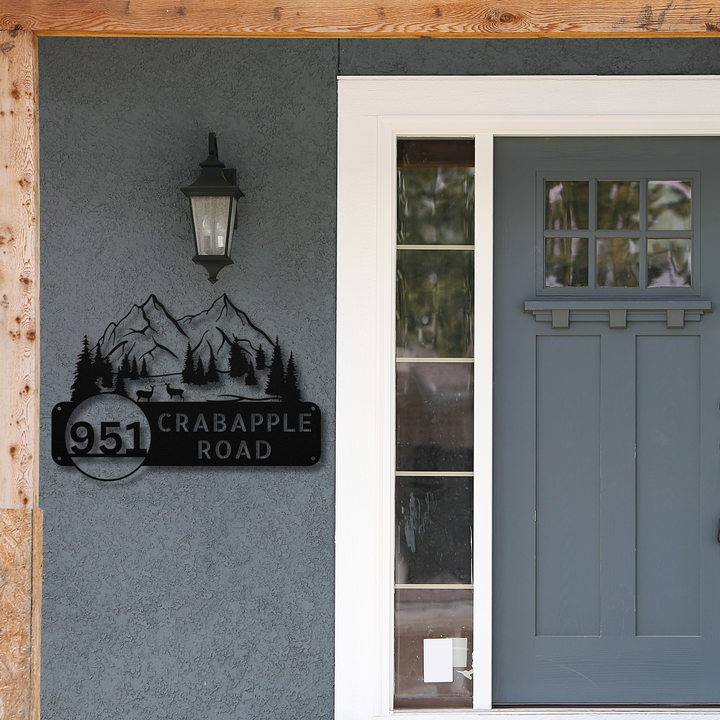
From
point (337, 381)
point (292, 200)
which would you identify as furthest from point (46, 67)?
point (337, 381)

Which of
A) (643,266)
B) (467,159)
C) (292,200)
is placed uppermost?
(467,159)

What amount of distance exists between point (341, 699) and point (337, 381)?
142cm

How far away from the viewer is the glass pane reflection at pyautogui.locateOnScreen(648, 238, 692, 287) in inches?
128

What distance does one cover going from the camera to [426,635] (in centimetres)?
322

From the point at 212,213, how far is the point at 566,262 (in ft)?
5.31

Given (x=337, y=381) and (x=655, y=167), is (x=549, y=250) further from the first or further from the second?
(x=337, y=381)

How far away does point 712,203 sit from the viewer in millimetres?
3238

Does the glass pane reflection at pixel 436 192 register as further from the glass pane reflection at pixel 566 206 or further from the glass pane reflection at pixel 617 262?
the glass pane reflection at pixel 617 262

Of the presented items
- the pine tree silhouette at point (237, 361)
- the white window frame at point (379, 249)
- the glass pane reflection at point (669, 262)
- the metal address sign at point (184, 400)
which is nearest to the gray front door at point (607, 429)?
the glass pane reflection at point (669, 262)

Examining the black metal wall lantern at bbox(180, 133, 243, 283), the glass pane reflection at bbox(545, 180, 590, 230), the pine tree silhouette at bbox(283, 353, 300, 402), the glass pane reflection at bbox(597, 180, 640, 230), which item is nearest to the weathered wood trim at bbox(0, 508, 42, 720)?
the pine tree silhouette at bbox(283, 353, 300, 402)

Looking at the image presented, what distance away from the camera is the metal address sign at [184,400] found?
3158 millimetres

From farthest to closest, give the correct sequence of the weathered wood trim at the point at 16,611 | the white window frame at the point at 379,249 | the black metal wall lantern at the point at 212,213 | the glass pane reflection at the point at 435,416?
the glass pane reflection at the point at 435,416
the white window frame at the point at 379,249
the black metal wall lantern at the point at 212,213
the weathered wood trim at the point at 16,611

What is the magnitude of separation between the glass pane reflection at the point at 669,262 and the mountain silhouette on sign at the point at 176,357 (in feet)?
5.63

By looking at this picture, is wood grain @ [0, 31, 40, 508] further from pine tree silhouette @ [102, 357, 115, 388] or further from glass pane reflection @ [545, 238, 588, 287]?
glass pane reflection @ [545, 238, 588, 287]
